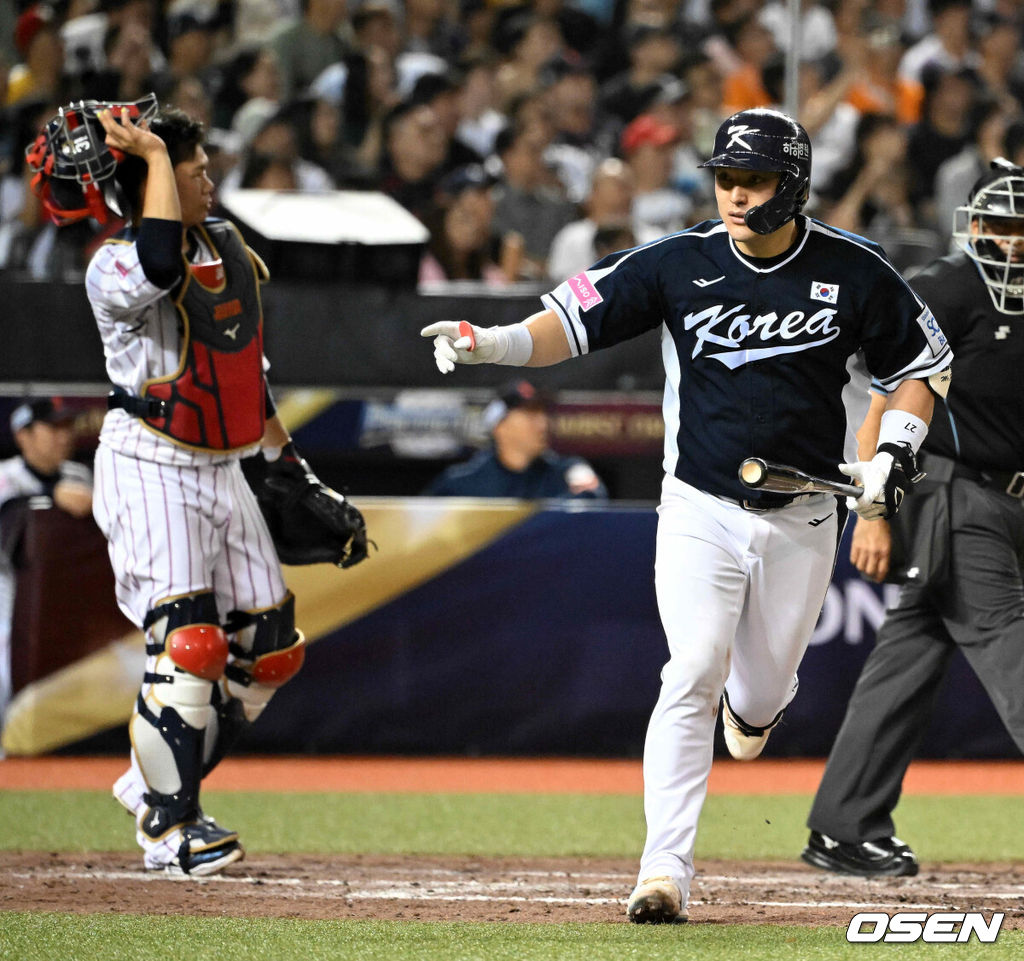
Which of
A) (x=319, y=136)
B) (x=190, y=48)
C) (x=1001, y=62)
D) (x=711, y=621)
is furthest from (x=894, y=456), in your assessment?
(x=1001, y=62)

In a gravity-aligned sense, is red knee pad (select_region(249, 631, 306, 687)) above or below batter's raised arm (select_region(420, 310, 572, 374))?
below

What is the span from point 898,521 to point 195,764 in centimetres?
239

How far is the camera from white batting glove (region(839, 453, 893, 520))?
13.9ft

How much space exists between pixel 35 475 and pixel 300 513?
3.21 m

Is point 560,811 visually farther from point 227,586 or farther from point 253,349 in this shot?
point 253,349

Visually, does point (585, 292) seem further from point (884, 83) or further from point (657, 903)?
point (884, 83)

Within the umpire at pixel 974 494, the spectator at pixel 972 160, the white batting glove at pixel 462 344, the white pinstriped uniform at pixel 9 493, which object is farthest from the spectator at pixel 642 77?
the white batting glove at pixel 462 344

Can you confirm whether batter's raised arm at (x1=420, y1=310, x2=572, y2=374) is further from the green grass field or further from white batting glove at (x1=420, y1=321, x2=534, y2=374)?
the green grass field

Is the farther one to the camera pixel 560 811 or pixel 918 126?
pixel 918 126

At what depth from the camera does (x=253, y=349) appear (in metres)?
5.21

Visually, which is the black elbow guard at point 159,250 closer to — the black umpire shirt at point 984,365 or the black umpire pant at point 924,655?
the black umpire shirt at point 984,365

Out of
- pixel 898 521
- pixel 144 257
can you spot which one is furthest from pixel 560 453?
pixel 144 257

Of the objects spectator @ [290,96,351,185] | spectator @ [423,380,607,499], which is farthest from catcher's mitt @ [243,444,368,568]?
spectator @ [290,96,351,185]

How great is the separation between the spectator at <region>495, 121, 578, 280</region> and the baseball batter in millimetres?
6397
